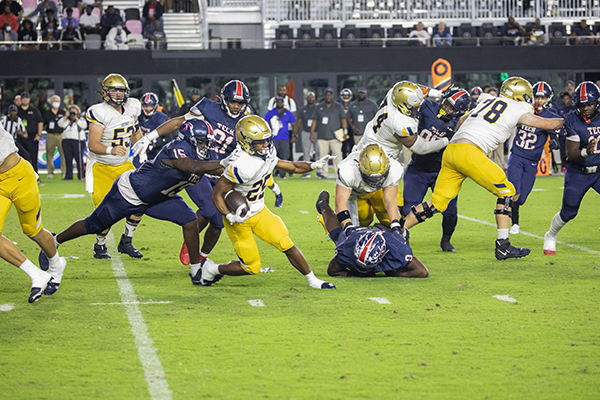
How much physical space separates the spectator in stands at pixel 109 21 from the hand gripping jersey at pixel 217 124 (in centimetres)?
1863

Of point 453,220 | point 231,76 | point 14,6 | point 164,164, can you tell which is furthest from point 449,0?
point 164,164

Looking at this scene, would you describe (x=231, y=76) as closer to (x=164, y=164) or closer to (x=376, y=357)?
(x=164, y=164)

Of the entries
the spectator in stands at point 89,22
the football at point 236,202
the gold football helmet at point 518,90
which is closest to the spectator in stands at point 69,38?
the spectator in stands at point 89,22

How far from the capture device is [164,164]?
633 centimetres

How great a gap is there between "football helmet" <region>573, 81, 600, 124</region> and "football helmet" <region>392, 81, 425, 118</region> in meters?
1.62

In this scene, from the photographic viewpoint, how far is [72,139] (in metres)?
18.9

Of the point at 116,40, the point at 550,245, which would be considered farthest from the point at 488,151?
the point at 116,40

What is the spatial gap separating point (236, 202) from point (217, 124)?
134cm

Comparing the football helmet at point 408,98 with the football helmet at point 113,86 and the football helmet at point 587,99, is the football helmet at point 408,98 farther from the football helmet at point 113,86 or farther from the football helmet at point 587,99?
the football helmet at point 113,86

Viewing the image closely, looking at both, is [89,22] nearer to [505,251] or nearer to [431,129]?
[431,129]

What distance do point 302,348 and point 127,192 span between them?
258 centimetres

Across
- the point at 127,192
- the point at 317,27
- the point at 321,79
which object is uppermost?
the point at 317,27

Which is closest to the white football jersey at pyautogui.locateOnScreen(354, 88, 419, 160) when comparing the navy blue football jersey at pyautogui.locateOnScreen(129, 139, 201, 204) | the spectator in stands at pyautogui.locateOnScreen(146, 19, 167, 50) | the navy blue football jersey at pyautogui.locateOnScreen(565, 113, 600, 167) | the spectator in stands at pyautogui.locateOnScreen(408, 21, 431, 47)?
the navy blue football jersey at pyautogui.locateOnScreen(565, 113, 600, 167)

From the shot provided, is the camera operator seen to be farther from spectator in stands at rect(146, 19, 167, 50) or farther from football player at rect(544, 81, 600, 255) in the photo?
football player at rect(544, 81, 600, 255)
